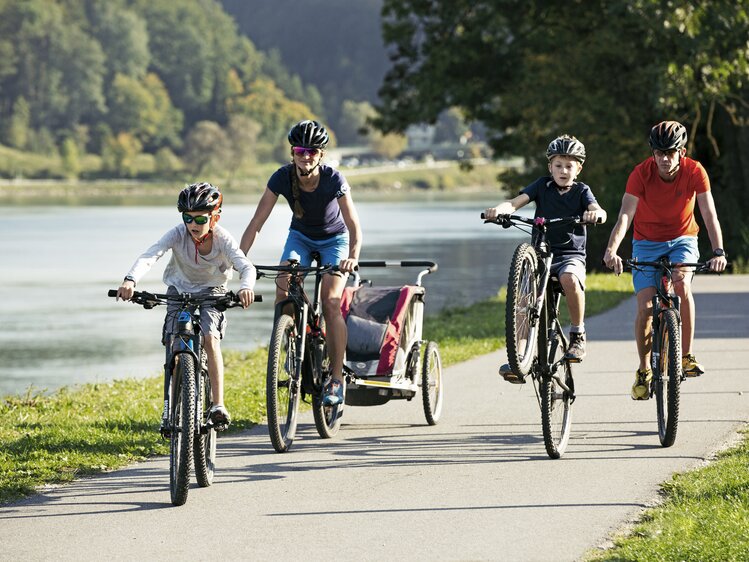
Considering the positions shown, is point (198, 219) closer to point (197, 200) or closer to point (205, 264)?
point (197, 200)

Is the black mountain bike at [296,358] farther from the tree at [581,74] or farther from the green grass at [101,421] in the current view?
the tree at [581,74]

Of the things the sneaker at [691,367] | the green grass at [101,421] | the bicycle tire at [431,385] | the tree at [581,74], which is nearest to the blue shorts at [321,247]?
the bicycle tire at [431,385]

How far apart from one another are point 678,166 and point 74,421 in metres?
4.77

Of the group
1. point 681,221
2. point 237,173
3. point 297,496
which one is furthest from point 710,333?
point 237,173

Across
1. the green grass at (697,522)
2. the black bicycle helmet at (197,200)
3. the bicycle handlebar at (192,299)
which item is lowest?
the green grass at (697,522)

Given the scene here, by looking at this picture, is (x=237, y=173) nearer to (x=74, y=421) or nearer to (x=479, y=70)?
(x=479, y=70)

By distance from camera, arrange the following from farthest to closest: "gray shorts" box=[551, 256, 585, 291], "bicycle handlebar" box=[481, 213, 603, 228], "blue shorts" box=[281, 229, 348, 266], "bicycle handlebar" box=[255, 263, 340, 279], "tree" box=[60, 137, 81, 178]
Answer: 1. "tree" box=[60, 137, 81, 178]
2. "blue shorts" box=[281, 229, 348, 266]
3. "bicycle handlebar" box=[255, 263, 340, 279]
4. "gray shorts" box=[551, 256, 585, 291]
5. "bicycle handlebar" box=[481, 213, 603, 228]

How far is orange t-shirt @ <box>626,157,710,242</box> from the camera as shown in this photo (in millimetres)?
9062

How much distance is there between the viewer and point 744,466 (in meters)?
7.91

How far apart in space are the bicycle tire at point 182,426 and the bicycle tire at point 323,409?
187cm

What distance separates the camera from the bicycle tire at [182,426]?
24.0 ft

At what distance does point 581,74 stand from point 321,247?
20.7 meters

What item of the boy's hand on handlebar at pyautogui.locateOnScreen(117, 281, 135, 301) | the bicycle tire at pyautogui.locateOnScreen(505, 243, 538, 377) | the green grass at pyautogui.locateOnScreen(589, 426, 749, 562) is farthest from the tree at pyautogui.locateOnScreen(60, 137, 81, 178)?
the green grass at pyautogui.locateOnScreen(589, 426, 749, 562)

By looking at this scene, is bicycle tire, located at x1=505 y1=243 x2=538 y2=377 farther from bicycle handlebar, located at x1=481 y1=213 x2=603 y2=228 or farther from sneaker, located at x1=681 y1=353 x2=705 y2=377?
sneaker, located at x1=681 y1=353 x2=705 y2=377
